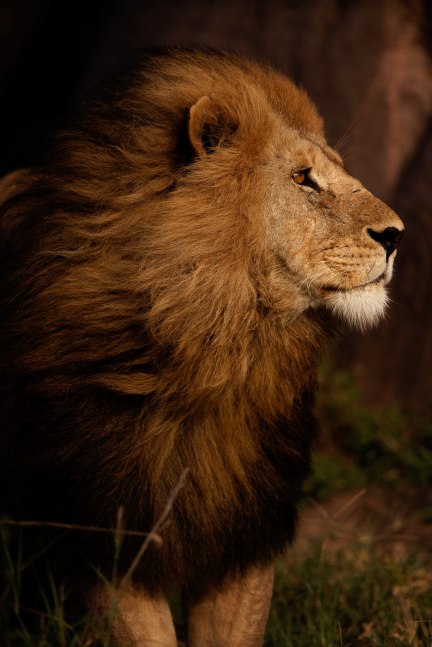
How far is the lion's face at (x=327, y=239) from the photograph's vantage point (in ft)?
10.6

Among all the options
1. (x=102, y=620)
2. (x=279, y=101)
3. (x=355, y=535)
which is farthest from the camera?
(x=355, y=535)

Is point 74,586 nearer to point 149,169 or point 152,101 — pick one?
point 149,169

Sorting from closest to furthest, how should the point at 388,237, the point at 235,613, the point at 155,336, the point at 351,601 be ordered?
the point at 155,336, the point at 388,237, the point at 235,613, the point at 351,601

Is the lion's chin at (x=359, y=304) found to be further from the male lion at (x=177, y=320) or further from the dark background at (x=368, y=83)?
the dark background at (x=368, y=83)

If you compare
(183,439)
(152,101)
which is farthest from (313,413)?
(152,101)

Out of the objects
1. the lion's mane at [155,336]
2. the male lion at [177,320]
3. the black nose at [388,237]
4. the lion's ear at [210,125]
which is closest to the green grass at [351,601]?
the male lion at [177,320]

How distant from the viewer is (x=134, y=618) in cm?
319

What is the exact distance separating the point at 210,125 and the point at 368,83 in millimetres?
3497

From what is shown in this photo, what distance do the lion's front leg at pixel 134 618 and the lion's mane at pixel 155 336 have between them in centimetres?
8

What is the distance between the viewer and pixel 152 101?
330 centimetres

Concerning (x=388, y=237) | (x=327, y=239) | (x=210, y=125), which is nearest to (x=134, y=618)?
(x=327, y=239)

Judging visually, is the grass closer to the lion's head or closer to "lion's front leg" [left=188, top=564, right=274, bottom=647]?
"lion's front leg" [left=188, top=564, right=274, bottom=647]

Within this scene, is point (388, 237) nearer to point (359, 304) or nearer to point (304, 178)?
point (359, 304)

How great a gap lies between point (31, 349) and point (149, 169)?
75cm
